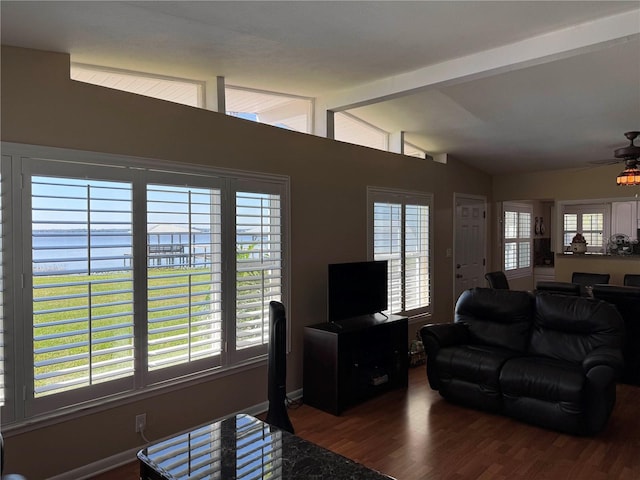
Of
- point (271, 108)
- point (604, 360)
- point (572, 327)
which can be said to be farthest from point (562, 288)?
point (271, 108)

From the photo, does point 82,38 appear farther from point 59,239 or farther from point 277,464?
point 277,464

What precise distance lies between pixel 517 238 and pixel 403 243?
13.1 feet

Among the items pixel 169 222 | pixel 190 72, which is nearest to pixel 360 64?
pixel 190 72

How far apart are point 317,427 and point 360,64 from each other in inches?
114

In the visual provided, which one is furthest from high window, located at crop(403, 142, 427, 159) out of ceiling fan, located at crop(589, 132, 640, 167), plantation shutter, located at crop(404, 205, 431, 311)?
ceiling fan, located at crop(589, 132, 640, 167)

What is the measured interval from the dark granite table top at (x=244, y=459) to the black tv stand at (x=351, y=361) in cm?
155

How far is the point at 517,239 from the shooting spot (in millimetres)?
8484

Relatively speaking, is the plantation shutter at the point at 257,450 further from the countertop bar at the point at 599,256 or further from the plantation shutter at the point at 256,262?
the countertop bar at the point at 599,256

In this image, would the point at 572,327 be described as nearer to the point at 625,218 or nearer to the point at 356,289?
the point at 356,289

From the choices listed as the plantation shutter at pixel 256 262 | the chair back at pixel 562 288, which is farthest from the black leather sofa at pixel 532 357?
the plantation shutter at pixel 256 262

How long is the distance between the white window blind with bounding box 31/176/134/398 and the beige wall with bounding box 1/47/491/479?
0.92 feet

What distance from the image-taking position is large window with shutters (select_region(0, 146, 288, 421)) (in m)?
2.68

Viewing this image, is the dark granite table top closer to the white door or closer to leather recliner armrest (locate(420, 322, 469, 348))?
leather recliner armrest (locate(420, 322, 469, 348))

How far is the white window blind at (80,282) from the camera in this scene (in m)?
2.71
